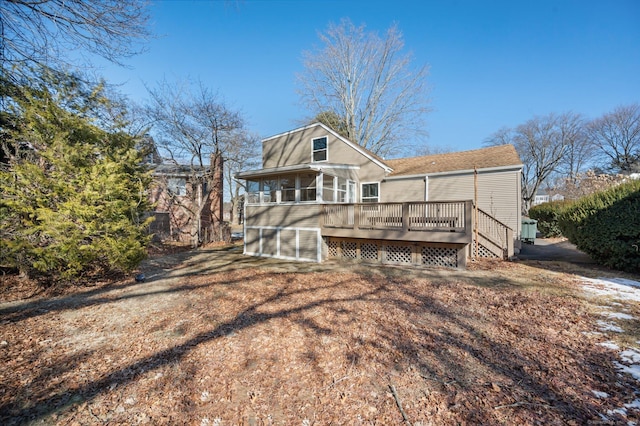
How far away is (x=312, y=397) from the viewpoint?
271 centimetres

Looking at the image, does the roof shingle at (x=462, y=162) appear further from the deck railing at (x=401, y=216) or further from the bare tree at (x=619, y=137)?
the bare tree at (x=619, y=137)

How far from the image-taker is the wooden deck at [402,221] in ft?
26.0

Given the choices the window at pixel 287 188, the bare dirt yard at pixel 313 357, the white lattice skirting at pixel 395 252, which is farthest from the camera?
the window at pixel 287 188

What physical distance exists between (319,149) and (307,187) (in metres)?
3.62

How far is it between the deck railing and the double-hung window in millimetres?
4444

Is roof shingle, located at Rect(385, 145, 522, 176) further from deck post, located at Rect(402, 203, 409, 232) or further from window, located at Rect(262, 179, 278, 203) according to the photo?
window, located at Rect(262, 179, 278, 203)

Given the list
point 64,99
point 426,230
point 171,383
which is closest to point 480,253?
point 426,230

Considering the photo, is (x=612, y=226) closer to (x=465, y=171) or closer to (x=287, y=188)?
(x=465, y=171)

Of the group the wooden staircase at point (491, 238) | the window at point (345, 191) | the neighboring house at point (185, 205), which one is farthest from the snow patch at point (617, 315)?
the neighboring house at point (185, 205)

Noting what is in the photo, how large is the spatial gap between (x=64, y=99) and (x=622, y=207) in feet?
53.9

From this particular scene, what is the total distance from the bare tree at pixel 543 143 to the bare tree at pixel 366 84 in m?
15.8

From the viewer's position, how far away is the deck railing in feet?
26.3

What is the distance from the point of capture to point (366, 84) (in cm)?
2205

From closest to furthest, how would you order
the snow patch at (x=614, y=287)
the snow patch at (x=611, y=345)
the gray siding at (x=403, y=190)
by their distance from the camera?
the snow patch at (x=611, y=345), the snow patch at (x=614, y=287), the gray siding at (x=403, y=190)
